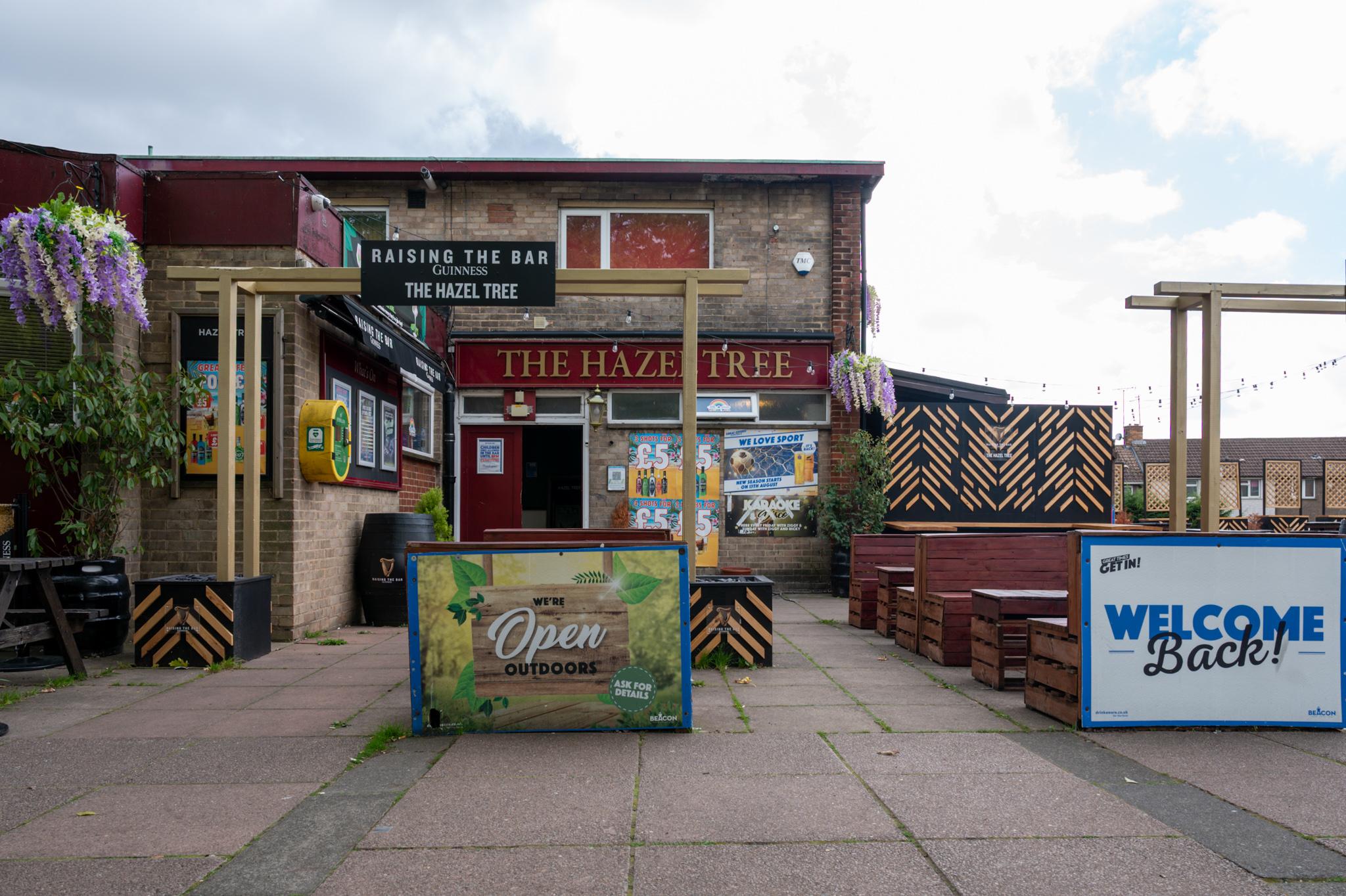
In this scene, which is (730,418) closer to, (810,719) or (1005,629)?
(1005,629)

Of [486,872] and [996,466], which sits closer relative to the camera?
[486,872]

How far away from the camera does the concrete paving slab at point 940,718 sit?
5395 mm

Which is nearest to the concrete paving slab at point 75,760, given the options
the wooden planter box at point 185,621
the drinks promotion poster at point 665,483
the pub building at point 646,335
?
the wooden planter box at point 185,621

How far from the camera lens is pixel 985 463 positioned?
1434cm

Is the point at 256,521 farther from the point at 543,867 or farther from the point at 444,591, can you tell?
the point at 543,867

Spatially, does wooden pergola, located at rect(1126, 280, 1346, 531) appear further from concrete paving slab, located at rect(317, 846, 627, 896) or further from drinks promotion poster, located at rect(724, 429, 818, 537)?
drinks promotion poster, located at rect(724, 429, 818, 537)

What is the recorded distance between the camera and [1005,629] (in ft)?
21.4

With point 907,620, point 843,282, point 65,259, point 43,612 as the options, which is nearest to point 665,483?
point 843,282

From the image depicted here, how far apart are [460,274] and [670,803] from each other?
4.26m

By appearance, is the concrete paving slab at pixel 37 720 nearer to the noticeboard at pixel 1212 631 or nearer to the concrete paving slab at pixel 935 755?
the concrete paving slab at pixel 935 755

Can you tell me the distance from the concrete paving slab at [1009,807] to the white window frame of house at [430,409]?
780cm

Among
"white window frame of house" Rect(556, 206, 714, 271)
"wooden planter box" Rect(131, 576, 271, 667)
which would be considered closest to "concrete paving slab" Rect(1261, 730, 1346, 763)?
"wooden planter box" Rect(131, 576, 271, 667)

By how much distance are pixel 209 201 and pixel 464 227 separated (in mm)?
5315

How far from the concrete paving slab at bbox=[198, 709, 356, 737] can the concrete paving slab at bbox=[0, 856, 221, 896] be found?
184 centimetres
